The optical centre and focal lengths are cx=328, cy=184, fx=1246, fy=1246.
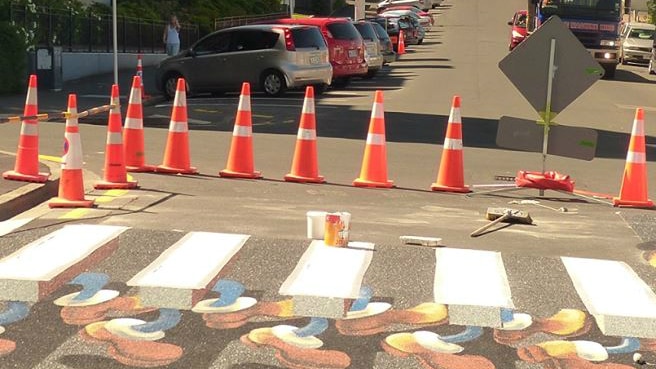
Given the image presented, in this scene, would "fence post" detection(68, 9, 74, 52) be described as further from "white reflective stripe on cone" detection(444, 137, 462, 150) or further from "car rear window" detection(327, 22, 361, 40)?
"white reflective stripe on cone" detection(444, 137, 462, 150)

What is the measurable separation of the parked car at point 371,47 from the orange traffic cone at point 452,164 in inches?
884

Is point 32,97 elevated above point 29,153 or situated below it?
above

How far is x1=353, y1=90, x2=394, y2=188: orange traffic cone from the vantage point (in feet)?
42.8

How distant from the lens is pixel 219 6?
Result: 5328cm

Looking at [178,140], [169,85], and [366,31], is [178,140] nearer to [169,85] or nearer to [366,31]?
[169,85]

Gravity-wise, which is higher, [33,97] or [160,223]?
[33,97]

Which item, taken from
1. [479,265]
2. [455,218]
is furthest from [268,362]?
[455,218]

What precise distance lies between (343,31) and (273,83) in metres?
4.52

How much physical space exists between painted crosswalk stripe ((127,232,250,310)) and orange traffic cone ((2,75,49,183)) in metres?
3.26

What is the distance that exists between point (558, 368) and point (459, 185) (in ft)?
22.7

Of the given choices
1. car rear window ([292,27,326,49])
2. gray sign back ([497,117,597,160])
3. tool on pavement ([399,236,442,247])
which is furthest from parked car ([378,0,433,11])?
tool on pavement ([399,236,442,247])

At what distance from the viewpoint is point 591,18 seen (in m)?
37.1

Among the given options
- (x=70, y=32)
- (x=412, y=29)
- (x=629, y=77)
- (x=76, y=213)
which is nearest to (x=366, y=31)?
(x=70, y=32)

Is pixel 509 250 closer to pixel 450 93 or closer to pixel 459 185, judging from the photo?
pixel 459 185
